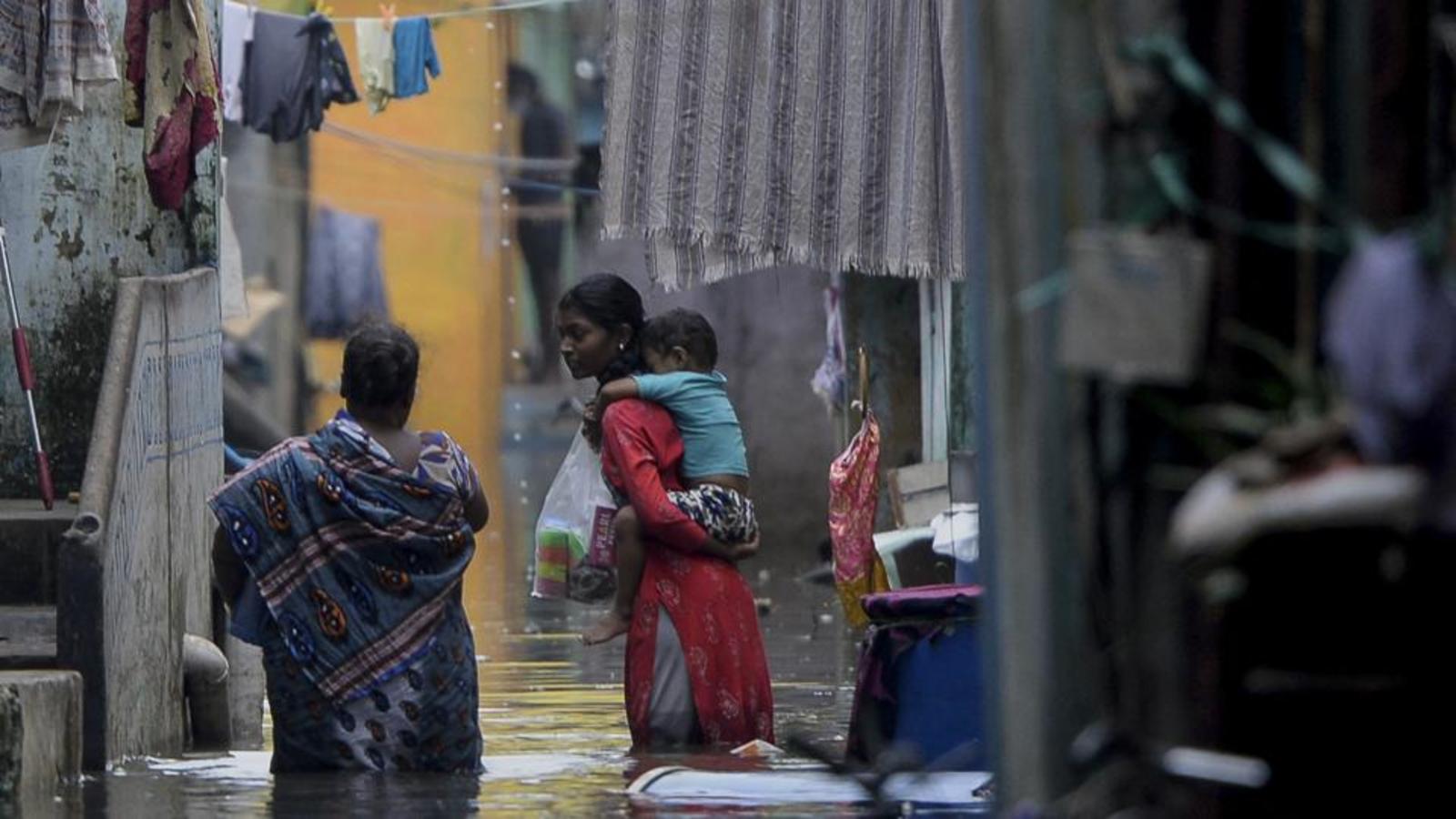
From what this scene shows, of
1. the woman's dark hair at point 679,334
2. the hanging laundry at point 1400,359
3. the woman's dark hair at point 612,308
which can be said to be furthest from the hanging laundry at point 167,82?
the hanging laundry at point 1400,359

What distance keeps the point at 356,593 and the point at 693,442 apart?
4.01 ft

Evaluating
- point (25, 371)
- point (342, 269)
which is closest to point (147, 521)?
point (25, 371)

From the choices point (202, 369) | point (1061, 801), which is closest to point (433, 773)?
point (202, 369)

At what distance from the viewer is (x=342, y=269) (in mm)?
33562

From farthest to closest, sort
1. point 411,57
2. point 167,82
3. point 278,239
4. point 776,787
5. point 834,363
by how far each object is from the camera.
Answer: point 278,239, point 411,57, point 834,363, point 167,82, point 776,787

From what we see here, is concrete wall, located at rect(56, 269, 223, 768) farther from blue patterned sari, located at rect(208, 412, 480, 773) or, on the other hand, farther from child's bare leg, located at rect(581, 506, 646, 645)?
child's bare leg, located at rect(581, 506, 646, 645)

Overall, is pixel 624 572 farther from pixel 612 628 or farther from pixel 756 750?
pixel 756 750

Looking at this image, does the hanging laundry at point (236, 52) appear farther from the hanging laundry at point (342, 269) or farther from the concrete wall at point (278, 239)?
the concrete wall at point (278, 239)

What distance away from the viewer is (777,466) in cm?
2169

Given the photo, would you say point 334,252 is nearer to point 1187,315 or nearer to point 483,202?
point 483,202

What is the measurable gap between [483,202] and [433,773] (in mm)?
24796

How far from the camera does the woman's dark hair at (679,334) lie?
30.0 ft

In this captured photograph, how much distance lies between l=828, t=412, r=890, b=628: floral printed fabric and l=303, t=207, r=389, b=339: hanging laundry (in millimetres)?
20987

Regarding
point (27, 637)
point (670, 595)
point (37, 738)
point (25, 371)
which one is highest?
point (25, 371)
